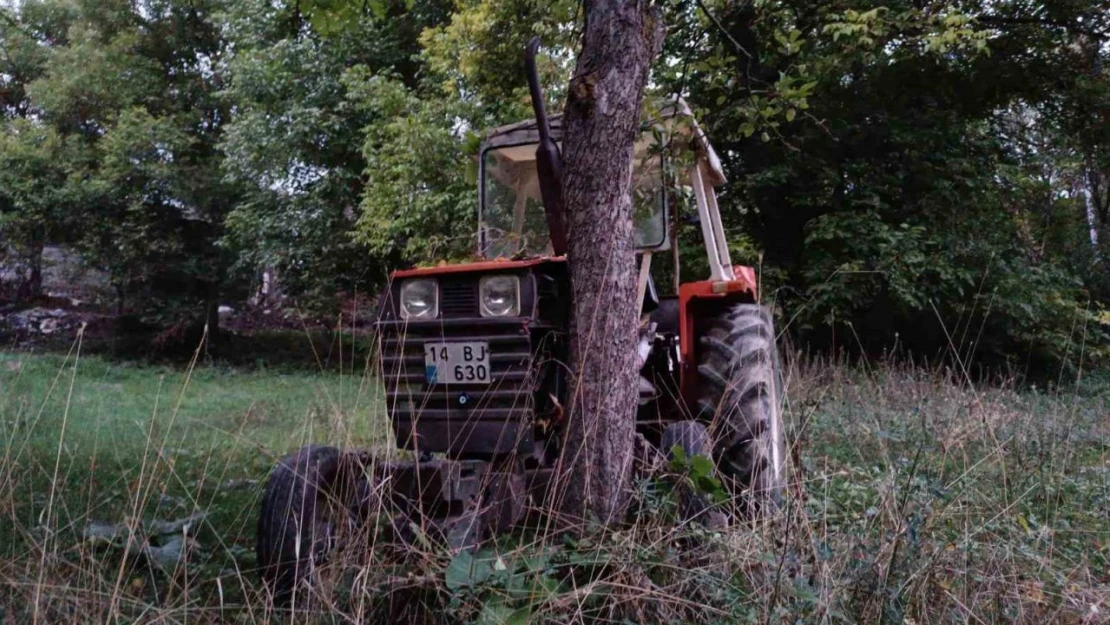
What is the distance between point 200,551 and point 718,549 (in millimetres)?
2375

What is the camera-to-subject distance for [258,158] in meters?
14.9

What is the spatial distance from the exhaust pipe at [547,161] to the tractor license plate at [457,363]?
0.60 meters

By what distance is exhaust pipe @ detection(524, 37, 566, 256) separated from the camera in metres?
3.29

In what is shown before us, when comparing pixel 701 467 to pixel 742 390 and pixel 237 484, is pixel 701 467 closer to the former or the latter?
pixel 742 390

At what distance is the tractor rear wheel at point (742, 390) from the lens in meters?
4.29

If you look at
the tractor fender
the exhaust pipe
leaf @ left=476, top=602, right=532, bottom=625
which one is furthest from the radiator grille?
leaf @ left=476, top=602, right=532, bottom=625

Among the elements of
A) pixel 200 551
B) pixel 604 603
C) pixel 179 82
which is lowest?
pixel 200 551

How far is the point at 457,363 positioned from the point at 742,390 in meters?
1.42

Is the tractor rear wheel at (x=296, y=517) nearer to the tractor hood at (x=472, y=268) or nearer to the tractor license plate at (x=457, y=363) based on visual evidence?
the tractor license plate at (x=457, y=363)

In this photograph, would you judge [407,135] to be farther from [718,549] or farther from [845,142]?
[718,549]

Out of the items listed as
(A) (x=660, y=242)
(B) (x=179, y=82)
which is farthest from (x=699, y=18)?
(B) (x=179, y=82)

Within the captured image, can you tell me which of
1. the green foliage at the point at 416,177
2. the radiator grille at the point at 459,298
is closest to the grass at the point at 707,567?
the radiator grille at the point at 459,298

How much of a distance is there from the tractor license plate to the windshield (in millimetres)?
1094

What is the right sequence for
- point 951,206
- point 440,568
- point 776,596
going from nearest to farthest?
point 776,596, point 440,568, point 951,206
